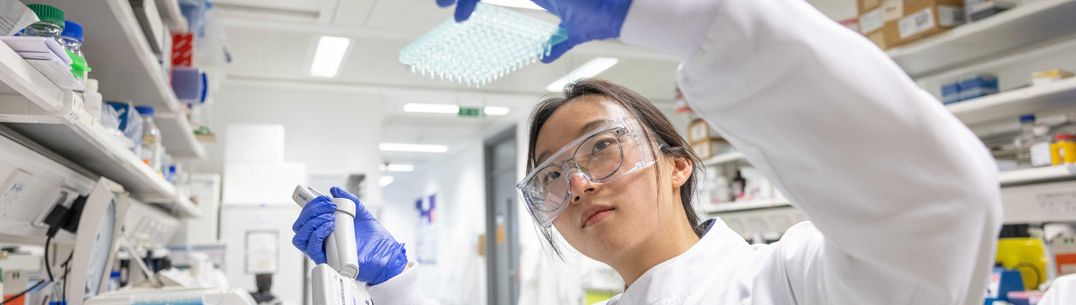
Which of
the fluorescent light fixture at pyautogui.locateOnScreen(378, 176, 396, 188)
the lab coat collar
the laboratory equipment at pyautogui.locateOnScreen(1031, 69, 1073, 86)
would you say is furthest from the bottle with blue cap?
the fluorescent light fixture at pyautogui.locateOnScreen(378, 176, 396, 188)

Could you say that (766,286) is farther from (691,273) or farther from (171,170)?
(171,170)

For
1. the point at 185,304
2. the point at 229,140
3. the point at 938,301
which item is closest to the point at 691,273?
the point at 938,301

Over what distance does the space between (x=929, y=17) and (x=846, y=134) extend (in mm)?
3129

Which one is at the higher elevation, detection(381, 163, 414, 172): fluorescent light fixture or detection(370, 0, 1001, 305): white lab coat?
detection(381, 163, 414, 172): fluorescent light fixture

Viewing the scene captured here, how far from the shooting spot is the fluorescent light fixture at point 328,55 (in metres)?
5.26

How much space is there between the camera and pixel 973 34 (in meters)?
3.09

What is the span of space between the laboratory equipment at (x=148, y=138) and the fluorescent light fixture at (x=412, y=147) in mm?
7723

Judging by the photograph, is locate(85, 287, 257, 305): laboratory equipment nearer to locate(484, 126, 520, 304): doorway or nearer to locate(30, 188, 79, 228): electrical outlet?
locate(30, 188, 79, 228): electrical outlet

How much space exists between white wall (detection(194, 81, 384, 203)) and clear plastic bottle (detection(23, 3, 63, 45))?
5205 mm

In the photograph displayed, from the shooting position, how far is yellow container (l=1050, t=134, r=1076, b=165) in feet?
9.00

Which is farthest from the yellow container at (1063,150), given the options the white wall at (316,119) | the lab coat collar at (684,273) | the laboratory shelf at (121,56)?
the white wall at (316,119)

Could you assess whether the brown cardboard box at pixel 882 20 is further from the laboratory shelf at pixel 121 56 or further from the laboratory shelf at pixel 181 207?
the laboratory shelf at pixel 181 207

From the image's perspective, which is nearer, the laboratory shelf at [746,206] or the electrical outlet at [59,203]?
the electrical outlet at [59,203]

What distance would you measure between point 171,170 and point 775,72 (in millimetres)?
3094
